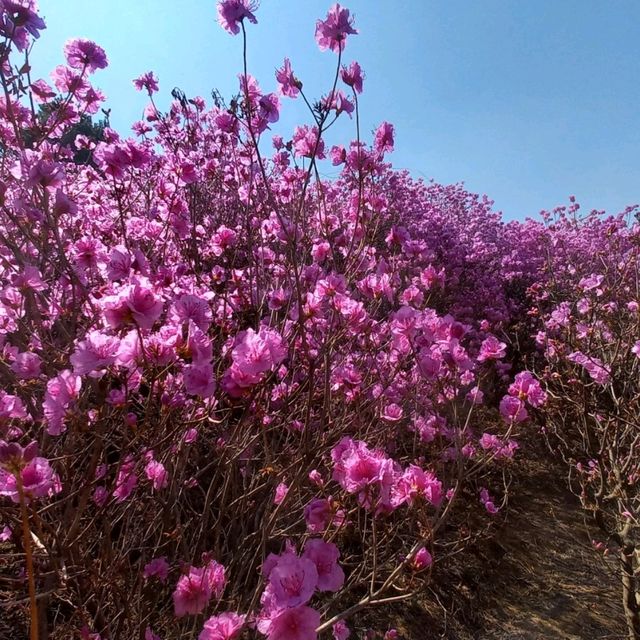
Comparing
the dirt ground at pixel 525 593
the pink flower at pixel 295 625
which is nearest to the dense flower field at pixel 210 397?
the pink flower at pixel 295 625

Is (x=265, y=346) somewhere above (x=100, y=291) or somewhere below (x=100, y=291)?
below

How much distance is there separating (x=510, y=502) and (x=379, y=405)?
11.1 feet

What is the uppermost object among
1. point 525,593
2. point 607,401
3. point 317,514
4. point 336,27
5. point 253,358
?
point 336,27

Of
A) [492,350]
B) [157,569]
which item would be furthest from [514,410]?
[157,569]

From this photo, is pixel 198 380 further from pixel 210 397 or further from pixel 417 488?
pixel 417 488

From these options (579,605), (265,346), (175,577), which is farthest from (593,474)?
(265,346)

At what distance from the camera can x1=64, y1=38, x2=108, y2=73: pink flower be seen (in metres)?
2.41

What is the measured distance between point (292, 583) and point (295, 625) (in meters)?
0.09

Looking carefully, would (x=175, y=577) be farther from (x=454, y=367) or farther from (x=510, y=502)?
(x=510, y=502)

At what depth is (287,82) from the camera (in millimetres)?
2414

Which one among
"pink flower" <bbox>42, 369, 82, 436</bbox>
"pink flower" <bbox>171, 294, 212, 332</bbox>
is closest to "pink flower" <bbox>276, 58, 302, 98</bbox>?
"pink flower" <bbox>171, 294, 212, 332</bbox>

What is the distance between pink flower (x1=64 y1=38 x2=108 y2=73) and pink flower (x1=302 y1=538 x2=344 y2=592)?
2.51m

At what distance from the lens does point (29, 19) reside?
1.98 metres

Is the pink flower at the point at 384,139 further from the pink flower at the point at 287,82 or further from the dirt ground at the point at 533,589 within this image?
the dirt ground at the point at 533,589
